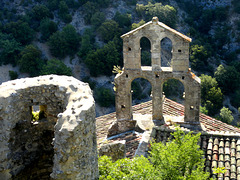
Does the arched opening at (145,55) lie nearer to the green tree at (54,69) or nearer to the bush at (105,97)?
the bush at (105,97)

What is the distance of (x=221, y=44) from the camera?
50844 millimetres

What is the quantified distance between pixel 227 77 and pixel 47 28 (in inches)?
1066

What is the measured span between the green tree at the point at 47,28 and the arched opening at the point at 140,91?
50.7 ft

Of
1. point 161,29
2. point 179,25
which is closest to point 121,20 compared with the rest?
point 179,25

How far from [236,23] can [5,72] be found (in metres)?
36.8

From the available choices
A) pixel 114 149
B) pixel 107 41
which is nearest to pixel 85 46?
pixel 107 41

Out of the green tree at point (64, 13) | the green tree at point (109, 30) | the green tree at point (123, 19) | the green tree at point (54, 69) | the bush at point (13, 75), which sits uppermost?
the green tree at point (64, 13)

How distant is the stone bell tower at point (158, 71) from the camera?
14375 millimetres

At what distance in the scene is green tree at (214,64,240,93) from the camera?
43688 mm

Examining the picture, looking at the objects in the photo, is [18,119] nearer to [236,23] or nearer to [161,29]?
[161,29]

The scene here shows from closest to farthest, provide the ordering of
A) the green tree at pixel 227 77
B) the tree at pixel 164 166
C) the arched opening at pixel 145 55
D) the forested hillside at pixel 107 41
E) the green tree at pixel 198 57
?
the tree at pixel 164 166 → the forested hillside at pixel 107 41 → the green tree at pixel 227 77 → the arched opening at pixel 145 55 → the green tree at pixel 198 57

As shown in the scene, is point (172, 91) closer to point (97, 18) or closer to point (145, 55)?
point (145, 55)

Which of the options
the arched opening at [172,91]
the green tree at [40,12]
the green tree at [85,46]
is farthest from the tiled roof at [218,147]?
the green tree at [40,12]

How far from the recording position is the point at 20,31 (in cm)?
4753
